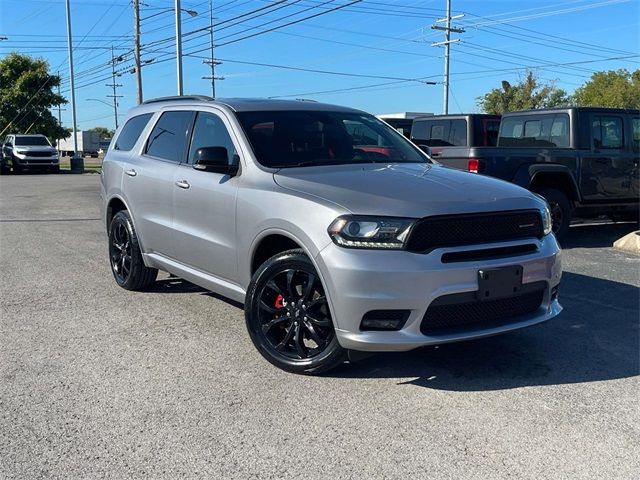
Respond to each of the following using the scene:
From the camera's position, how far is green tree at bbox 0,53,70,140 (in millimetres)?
42969

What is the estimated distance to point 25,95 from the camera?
142ft

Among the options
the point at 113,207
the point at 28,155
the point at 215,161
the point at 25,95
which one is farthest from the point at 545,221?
the point at 25,95

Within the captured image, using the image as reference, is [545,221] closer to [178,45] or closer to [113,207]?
[113,207]

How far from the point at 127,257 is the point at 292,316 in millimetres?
2900

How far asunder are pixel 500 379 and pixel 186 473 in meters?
2.14

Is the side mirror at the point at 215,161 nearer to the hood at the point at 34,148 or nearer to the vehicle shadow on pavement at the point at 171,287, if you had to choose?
the vehicle shadow on pavement at the point at 171,287

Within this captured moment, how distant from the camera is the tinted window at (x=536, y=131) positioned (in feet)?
31.6

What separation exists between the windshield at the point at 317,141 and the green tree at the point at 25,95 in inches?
1708

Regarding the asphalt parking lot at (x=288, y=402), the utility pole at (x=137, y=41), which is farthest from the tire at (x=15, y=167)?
the asphalt parking lot at (x=288, y=402)

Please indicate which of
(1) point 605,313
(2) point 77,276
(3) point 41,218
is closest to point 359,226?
(1) point 605,313

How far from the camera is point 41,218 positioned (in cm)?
1291

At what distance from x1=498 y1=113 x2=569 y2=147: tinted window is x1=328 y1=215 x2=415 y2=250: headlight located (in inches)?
267

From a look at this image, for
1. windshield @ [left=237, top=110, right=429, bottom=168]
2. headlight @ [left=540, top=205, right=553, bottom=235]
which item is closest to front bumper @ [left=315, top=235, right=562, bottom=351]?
headlight @ [left=540, top=205, right=553, bottom=235]

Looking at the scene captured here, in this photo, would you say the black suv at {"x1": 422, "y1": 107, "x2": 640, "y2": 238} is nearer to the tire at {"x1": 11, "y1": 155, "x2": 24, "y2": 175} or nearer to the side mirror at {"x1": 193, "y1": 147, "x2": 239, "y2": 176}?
the side mirror at {"x1": 193, "y1": 147, "x2": 239, "y2": 176}
